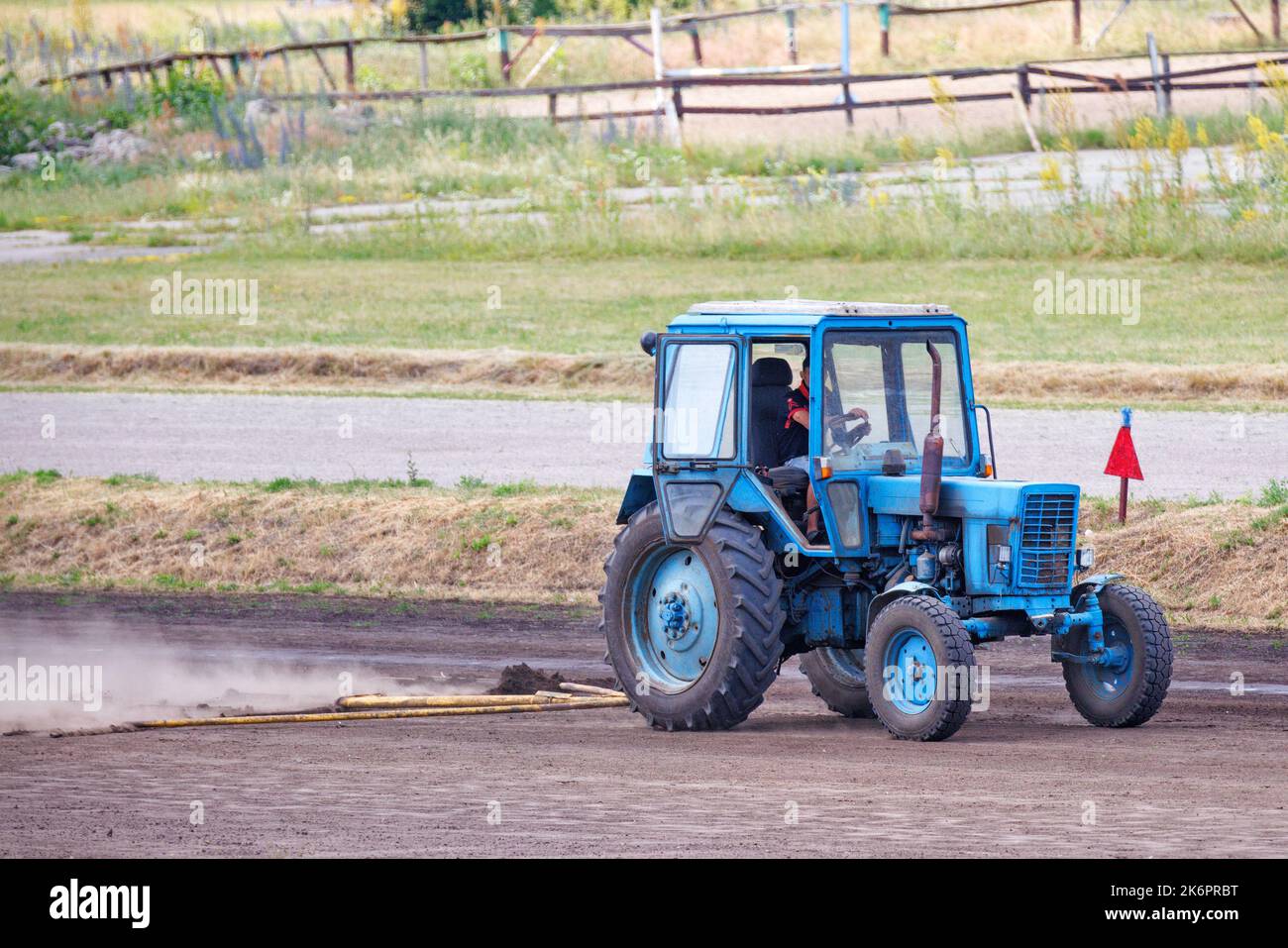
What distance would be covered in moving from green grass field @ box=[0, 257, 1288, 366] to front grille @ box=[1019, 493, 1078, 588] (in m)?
13.1

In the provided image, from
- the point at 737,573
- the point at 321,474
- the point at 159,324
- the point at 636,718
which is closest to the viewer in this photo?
the point at 737,573

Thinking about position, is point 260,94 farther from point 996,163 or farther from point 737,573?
point 737,573

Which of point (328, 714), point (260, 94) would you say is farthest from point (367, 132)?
point (328, 714)

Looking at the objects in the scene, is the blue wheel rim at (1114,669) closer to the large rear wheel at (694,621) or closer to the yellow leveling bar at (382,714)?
the large rear wheel at (694,621)

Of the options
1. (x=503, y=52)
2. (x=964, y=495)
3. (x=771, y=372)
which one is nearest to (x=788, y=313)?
(x=771, y=372)

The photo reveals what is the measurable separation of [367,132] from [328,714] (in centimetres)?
3002

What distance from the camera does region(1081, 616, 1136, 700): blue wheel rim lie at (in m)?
10.4

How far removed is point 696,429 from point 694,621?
1.04m

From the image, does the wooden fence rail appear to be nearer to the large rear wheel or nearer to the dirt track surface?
the dirt track surface

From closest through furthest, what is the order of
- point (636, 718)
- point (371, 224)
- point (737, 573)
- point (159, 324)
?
point (737, 573)
point (636, 718)
point (159, 324)
point (371, 224)

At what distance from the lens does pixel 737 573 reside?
10.4 m

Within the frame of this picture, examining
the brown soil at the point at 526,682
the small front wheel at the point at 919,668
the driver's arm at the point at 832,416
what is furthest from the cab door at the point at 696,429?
the brown soil at the point at 526,682

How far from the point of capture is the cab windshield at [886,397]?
1068 cm

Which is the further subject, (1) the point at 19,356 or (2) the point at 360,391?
(1) the point at 19,356
